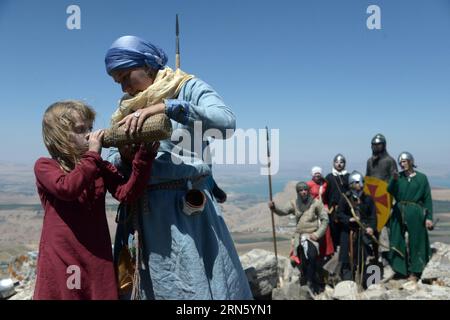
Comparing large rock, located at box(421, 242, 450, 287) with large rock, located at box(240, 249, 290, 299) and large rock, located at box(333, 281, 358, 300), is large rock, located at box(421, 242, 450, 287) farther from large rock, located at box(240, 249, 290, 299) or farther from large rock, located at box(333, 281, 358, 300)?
large rock, located at box(240, 249, 290, 299)

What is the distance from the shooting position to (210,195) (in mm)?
2215

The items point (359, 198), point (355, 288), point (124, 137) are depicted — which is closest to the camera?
point (124, 137)

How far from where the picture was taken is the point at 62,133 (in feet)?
6.38

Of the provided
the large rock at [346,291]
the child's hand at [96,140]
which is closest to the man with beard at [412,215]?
the large rock at [346,291]

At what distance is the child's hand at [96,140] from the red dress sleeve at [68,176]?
0.03 metres

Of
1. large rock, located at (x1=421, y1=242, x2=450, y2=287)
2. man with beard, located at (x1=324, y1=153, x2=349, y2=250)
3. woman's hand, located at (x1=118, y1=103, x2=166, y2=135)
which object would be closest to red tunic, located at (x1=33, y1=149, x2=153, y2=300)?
woman's hand, located at (x1=118, y1=103, x2=166, y2=135)

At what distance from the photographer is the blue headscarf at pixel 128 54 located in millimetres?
1971

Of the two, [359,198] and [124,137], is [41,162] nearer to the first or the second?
[124,137]

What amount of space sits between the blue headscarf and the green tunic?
559 centimetres

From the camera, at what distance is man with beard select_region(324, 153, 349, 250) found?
6.66 metres

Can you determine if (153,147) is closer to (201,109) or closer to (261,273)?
(201,109)
